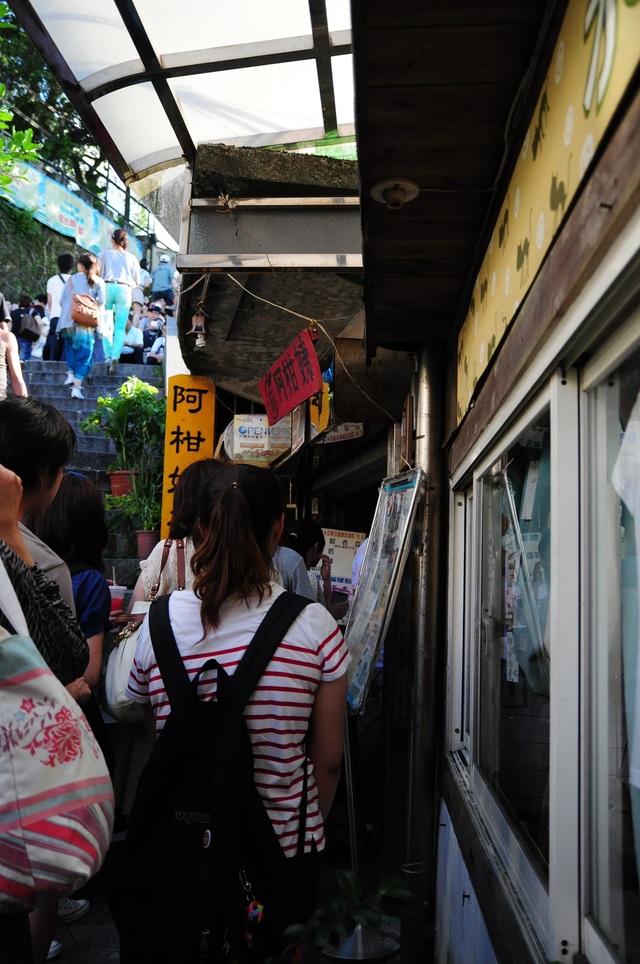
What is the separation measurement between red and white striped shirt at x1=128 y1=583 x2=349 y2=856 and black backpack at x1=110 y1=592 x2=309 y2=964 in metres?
0.07

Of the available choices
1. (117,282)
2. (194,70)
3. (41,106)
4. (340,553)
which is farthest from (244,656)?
(41,106)

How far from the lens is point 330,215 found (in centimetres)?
627

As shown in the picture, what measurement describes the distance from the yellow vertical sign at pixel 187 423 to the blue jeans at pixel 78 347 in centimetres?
277

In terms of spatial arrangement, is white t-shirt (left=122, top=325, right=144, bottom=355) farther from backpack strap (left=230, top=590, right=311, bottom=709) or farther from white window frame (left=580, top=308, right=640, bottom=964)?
white window frame (left=580, top=308, right=640, bottom=964)

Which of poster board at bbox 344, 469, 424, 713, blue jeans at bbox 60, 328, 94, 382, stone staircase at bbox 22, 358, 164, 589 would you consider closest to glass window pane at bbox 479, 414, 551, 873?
poster board at bbox 344, 469, 424, 713

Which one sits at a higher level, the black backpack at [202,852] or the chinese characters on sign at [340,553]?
the chinese characters on sign at [340,553]

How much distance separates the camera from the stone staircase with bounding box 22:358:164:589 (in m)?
9.46

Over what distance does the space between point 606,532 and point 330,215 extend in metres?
5.10

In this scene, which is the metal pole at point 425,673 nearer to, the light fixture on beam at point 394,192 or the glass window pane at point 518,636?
the glass window pane at point 518,636

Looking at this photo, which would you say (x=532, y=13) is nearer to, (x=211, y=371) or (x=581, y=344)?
(x=581, y=344)

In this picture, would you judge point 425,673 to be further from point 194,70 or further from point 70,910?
point 194,70

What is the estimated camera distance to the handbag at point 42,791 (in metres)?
1.34

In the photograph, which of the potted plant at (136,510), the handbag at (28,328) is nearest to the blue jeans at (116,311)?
the handbag at (28,328)

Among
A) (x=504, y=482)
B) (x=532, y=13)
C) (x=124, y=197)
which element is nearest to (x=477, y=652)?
(x=504, y=482)
